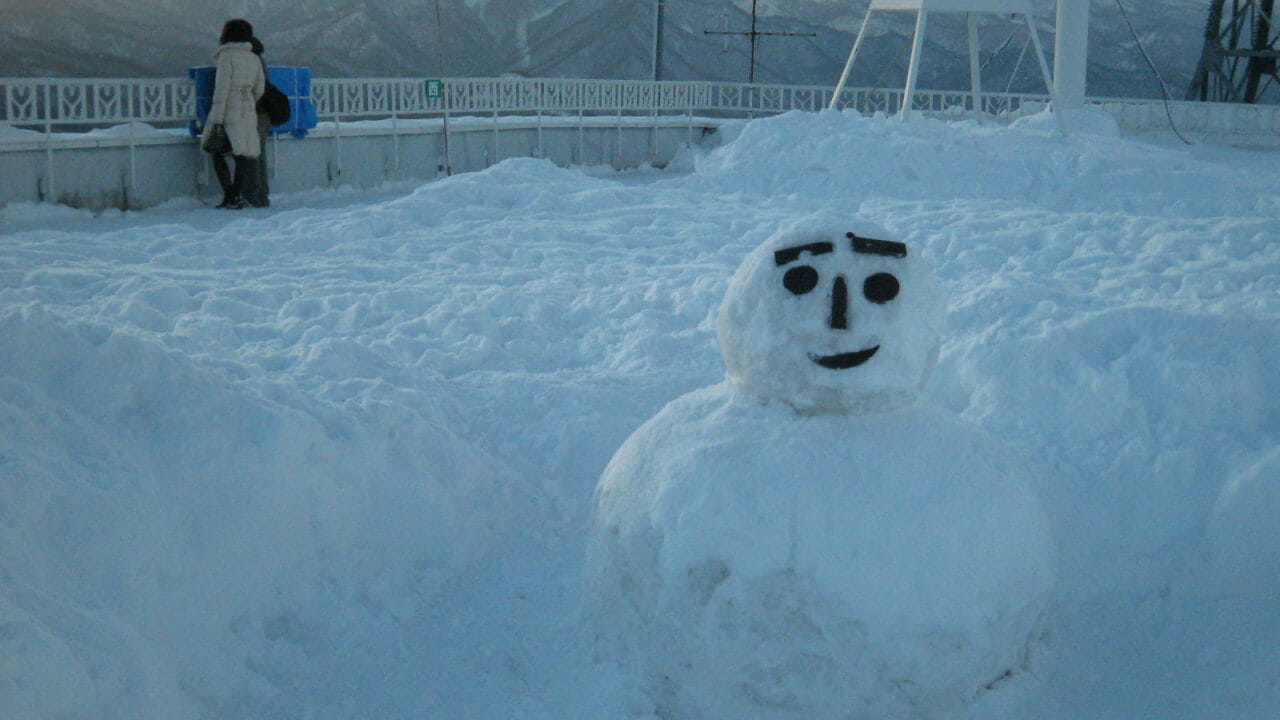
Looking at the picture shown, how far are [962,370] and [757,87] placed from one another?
16.6 meters

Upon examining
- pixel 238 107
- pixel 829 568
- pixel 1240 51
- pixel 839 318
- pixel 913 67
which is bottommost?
pixel 829 568

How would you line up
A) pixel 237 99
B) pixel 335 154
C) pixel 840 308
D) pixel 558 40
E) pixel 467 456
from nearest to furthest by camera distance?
pixel 840 308 < pixel 467 456 < pixel 237 99 < pixel 335 154 < pixel 558 40

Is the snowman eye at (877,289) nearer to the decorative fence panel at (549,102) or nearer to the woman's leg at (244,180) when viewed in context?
the woman's leg at (244,180)

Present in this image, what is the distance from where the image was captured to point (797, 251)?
13.4ft

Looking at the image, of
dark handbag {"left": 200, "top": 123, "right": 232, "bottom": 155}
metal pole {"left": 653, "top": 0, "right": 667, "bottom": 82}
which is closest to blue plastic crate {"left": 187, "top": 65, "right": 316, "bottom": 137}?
dark handbag {"left": 200, "top": 123, "right": 232, "bottom": 155}

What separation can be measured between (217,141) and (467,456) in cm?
821

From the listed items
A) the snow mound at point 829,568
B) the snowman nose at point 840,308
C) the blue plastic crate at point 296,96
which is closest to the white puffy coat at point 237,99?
the blue plastic crate at point 296,96

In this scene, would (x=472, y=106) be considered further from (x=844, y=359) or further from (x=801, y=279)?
(x=844, y=359)

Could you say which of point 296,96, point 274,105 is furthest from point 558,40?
point 274,105

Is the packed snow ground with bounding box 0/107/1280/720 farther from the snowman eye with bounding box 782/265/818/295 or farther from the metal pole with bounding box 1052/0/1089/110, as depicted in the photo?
the metal pole with bounding box 1052/0/1089/110

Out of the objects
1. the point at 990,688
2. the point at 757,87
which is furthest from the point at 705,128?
the point at 990,688

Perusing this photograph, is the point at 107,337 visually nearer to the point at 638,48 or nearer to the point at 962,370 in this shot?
the point at 962,370

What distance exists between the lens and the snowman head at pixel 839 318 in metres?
4.01

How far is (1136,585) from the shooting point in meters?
5.06
